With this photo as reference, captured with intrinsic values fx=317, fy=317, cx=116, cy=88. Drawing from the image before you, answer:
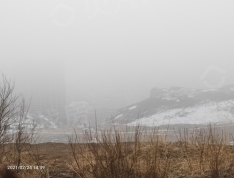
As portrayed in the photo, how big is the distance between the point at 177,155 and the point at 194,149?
628mm

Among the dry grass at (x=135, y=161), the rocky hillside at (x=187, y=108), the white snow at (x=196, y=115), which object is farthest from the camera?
the rocky hillside at (x=187, y=108)

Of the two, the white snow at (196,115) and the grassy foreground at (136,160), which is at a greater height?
the white snow at (196,115)

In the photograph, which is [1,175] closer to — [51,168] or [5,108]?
[51,168]

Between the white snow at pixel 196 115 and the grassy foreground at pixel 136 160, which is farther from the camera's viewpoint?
the white snow at pixel 196 115

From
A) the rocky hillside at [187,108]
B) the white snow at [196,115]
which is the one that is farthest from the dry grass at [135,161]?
the white snow at [196,115]

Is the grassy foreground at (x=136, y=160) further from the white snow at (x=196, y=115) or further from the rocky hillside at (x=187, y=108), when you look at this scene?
the white snow at (x=196, y=115)

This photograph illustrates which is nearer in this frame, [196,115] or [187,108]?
[196,115]

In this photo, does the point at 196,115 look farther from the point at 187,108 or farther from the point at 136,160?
the point at 136,160

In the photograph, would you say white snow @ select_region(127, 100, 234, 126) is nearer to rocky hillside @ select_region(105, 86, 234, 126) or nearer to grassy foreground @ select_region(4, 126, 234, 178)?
rocky hillside @ select_region(105, 86, 234, 126)

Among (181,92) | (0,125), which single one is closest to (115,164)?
(0,125)

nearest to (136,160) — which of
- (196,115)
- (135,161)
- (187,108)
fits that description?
(135,161)

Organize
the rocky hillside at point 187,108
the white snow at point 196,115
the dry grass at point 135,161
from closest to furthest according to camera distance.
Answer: the dry grass at point 135,161, the white snow at point 196,115, the rocky hillside at point 187,108

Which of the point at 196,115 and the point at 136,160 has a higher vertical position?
the point at 196,115

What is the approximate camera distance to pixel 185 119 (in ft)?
114
